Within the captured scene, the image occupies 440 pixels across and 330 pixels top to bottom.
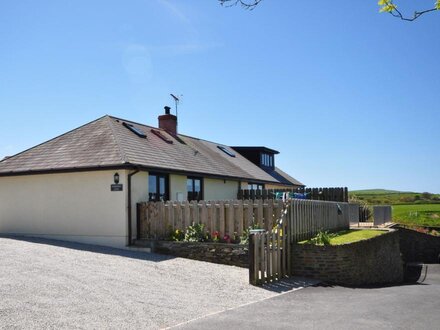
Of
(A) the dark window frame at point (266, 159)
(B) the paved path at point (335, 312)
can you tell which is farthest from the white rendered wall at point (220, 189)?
(B) the paved path at point (335, 312)

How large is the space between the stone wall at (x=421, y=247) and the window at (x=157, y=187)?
60.0ft

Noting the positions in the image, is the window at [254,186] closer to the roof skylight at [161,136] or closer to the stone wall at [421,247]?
the roof skylight at [161,136]

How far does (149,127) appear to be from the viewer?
2519 centimetres

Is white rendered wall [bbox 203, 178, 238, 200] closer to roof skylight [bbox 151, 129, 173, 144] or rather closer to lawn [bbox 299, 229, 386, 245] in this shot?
roof skylight [bbox 151, 129, 173, 144]

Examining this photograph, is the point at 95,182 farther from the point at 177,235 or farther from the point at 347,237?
the point at 347,237

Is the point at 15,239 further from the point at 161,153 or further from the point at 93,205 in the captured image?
the point at 161,153

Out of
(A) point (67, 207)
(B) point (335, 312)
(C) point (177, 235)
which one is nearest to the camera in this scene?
(B) point (335, 312)

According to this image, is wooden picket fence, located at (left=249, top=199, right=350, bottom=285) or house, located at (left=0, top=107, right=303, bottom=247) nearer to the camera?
wooden picket fence, located at (left=249, top=199, right=350, bottom=285)

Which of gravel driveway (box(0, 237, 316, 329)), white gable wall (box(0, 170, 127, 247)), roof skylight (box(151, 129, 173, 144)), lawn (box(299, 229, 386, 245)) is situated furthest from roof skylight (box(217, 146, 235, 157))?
gravel driveway (box(0, 237, 316, 329))

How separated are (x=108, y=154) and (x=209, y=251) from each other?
5502 millimetres

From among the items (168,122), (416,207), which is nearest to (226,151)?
(168,122)

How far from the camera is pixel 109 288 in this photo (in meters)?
9.87

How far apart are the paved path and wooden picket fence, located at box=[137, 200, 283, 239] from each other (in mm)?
3602

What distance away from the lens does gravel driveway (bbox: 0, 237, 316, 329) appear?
25.2ft
